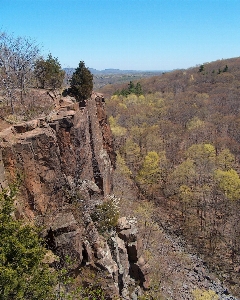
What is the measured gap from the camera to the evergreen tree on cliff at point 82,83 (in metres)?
23.9

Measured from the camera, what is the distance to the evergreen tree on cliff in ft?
78.4

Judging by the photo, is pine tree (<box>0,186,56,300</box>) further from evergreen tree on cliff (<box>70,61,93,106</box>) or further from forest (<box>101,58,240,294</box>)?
forest (<box>101,58,240,294</box>)

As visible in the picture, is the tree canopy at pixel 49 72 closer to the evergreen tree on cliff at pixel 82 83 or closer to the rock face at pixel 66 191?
the evergreen tree on cliff at pixel 82 83

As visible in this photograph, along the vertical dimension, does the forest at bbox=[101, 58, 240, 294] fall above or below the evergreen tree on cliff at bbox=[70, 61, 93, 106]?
below

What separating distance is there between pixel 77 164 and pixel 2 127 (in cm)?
555

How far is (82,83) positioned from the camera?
79.2ft

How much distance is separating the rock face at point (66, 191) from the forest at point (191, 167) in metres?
17.9

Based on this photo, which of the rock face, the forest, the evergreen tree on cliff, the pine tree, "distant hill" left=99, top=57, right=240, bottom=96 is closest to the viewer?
the pine tree

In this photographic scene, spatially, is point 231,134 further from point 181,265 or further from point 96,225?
point 96,225

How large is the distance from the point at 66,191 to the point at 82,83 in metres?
10.8

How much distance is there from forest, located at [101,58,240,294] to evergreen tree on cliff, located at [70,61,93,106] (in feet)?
74.7

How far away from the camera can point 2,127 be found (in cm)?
1634

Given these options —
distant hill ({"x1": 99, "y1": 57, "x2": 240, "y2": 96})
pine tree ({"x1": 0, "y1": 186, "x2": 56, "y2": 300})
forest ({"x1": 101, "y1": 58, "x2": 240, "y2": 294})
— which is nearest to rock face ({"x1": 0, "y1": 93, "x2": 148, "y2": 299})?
pine tree ({"x1": 0, "y1": 186, "x2": 56, "y2": 300})

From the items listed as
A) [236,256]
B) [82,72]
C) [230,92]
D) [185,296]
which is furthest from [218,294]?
[230,92]
